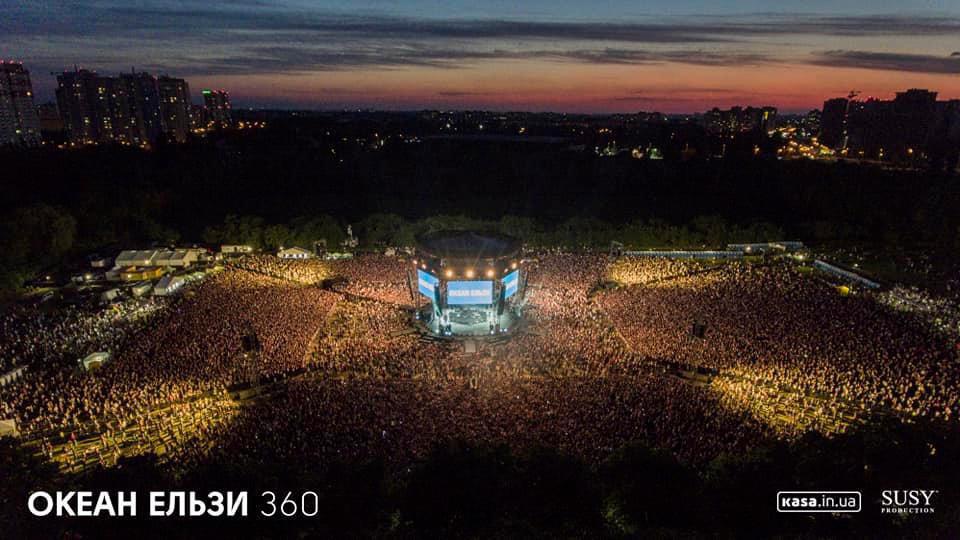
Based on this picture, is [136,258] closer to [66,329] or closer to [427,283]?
[66,329]

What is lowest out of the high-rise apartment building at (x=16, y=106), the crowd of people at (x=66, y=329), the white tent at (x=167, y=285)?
the crowd of people at (x=66, y=329)

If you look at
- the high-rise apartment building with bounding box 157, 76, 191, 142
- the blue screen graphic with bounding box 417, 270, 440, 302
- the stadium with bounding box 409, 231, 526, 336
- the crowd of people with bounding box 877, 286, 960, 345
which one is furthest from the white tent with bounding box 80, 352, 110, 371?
the high-rise apartment building with bounding box 157, 76, 191, 142

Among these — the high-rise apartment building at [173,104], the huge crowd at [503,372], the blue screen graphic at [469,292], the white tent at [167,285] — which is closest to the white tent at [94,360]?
the huge crowd at [503,372]

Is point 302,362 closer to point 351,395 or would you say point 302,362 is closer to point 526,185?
point 351,395

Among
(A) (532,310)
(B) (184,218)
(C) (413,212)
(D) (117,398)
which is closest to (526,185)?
(C) (413,212)

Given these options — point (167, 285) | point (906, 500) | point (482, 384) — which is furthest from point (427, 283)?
point (906, 500)

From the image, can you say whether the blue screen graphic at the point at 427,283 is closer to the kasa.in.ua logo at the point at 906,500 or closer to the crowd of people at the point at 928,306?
the kasa.in.ua logo at the point at 906,500
